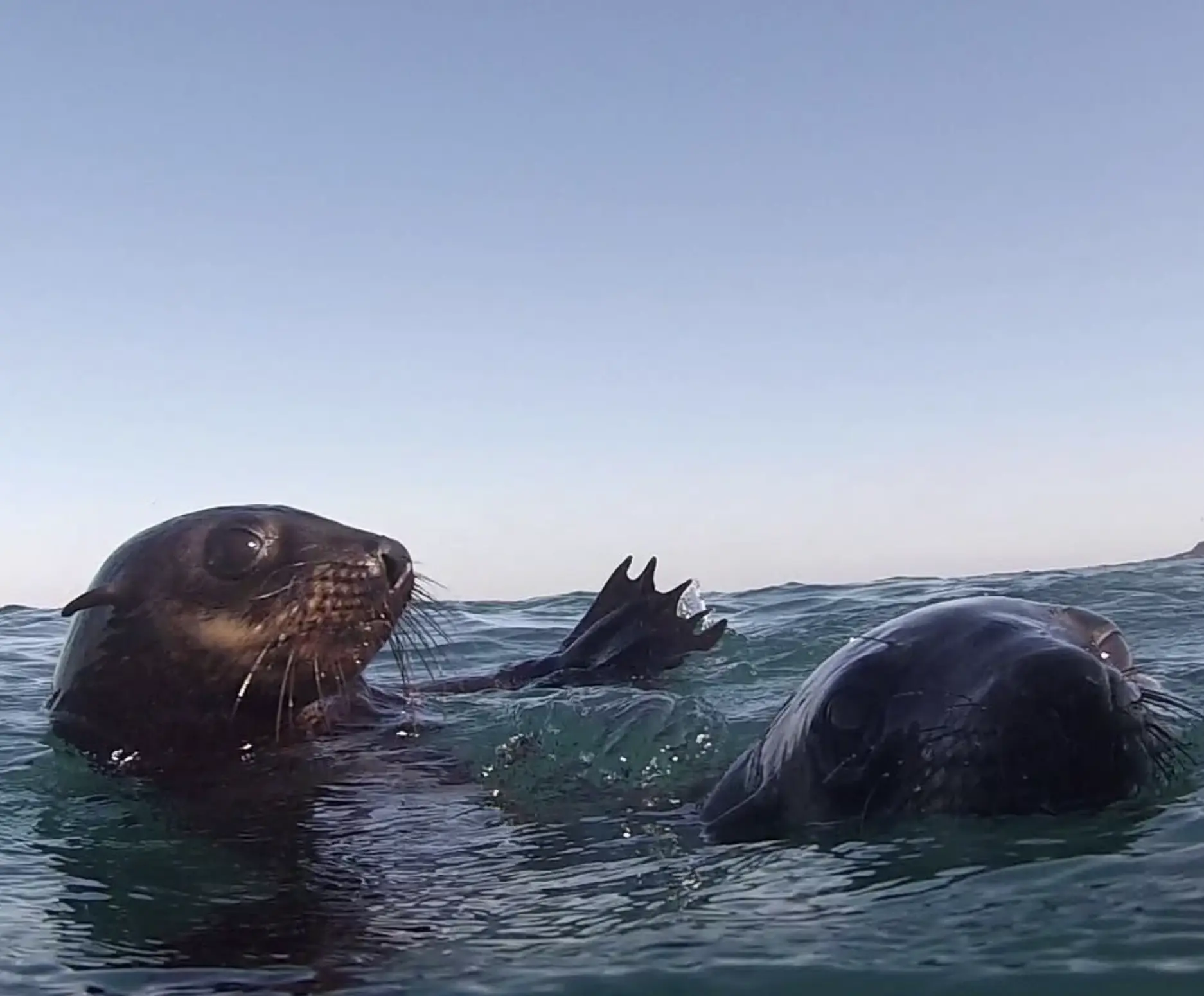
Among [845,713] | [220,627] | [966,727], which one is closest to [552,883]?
[845,713]

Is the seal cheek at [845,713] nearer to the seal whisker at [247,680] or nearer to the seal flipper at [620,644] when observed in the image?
the seal whisker at [247,680]

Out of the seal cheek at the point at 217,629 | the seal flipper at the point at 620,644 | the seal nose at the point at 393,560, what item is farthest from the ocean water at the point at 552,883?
the seal flipper at the point at 620,644

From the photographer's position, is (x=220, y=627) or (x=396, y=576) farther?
(x=396, y=576)

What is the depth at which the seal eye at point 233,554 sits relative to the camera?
5.54 metres

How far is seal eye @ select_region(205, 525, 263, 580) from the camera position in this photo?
5543mm

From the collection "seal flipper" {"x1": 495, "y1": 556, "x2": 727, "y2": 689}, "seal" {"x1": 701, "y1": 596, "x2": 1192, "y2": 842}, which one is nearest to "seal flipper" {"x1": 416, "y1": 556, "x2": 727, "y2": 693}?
"seal flipper" {"x1": 495, "y1": 556, "x2": 727, "y2": 689}

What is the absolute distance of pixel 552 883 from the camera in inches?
146

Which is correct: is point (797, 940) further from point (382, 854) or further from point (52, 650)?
point (52, 650)

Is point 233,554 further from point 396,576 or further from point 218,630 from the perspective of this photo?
point 396,576

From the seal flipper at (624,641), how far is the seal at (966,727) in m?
3.56

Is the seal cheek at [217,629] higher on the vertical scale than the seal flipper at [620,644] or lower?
higher

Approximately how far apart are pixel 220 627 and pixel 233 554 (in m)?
0.29

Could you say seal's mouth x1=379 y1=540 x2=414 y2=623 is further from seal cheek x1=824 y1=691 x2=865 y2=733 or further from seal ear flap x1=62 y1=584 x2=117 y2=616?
seal cheek x1=824 y1=691 x2=865 y2=733

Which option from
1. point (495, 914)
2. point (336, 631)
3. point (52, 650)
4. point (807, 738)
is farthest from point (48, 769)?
point (52, 650)
